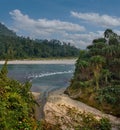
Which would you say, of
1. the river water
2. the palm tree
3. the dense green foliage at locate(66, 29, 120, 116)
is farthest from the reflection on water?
the palm tree

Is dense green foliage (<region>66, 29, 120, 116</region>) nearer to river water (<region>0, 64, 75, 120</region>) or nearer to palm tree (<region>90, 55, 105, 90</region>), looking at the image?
palm tree (<region>90, 55, 105, 90</region>)

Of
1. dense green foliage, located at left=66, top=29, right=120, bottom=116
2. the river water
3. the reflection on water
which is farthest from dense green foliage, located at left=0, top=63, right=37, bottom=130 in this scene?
the reflection on water

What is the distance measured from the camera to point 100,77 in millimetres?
44531

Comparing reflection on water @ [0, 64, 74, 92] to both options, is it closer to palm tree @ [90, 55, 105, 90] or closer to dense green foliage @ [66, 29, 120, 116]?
dense green foliage @ [66, 29, 120, 116]

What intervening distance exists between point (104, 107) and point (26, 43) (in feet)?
463

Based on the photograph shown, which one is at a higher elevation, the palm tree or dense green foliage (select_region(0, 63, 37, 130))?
the palm tree

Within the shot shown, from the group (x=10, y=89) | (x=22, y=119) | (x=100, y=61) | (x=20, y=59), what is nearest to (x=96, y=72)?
(x=100, y=61)

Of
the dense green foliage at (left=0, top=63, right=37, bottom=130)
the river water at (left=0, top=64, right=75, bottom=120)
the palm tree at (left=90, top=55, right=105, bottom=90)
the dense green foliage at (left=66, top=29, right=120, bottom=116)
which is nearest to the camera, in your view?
the dense green foliage at (left=0, top=63, right=37, bottom=130)

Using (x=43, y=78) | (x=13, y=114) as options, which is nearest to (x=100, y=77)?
(x=13, y=114)

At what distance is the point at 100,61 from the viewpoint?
4700 centimetres

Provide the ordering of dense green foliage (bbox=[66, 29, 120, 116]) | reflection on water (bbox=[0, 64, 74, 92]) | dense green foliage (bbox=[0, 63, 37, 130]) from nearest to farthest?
dense green foliage (bbox=[0, 63, 37, 130]), dense green foliage (bbox=[66, 29, 120, 116]), reflection on water (bbox=[0, 64, 74, 92])

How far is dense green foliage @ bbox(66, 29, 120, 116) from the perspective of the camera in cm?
3675

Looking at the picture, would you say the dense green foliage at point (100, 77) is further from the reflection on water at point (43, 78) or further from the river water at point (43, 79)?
the reflection on water at point (43, 78)

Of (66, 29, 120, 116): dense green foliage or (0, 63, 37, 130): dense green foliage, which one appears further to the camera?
(66, 29, 120, 116): dense green foliage
